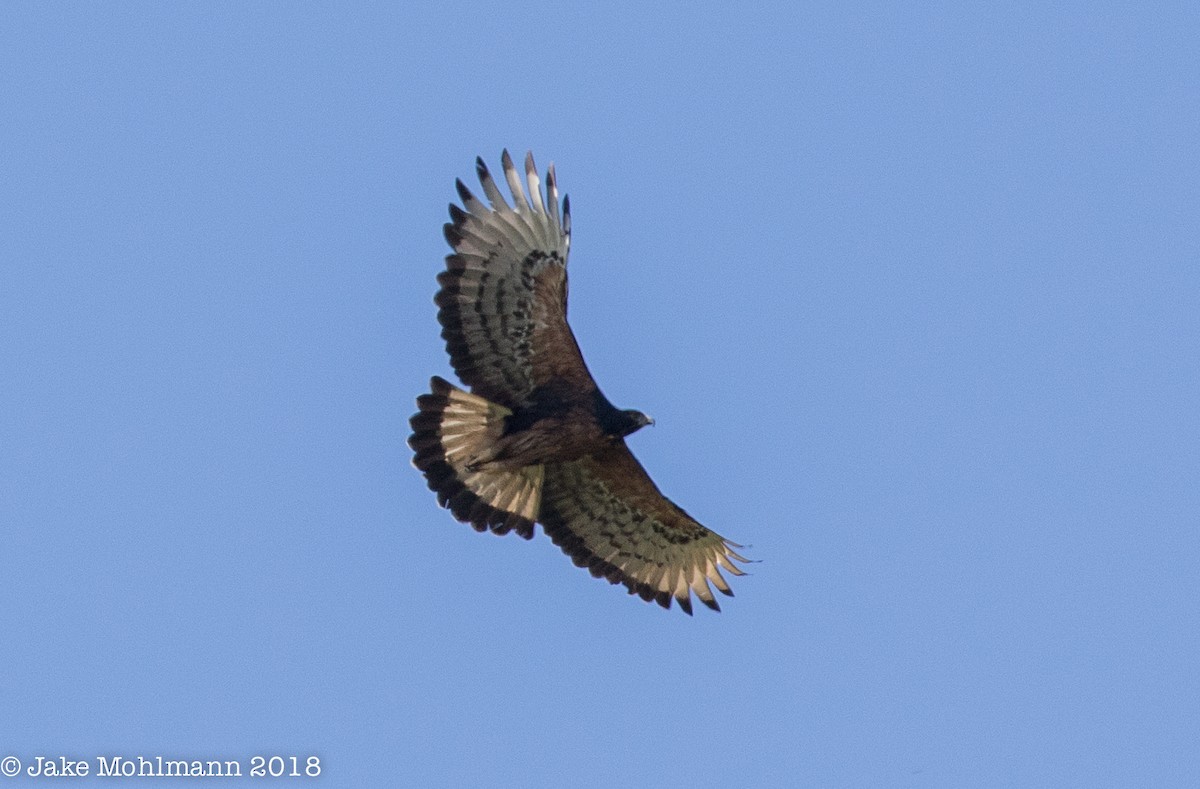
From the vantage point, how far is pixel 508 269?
615 inches

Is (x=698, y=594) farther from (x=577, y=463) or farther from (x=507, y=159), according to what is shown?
(x=507, y=159)

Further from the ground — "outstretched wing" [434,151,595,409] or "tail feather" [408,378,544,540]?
"outstretched wing" [434,151,595,409]

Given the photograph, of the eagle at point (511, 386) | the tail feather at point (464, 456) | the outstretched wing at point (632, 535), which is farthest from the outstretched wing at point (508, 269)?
the outstretched wing at point (632, 535)

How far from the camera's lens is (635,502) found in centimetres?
1683

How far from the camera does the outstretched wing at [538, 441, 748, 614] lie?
54.9 feet

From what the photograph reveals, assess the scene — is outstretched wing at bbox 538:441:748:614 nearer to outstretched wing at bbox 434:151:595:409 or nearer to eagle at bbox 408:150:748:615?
eagle at bbox 408:150:748:615

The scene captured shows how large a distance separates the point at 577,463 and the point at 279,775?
4.06 m

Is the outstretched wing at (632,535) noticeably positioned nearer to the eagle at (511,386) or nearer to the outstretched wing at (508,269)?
the eagle at (511,386)

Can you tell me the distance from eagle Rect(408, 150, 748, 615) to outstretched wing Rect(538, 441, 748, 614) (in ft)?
0.17

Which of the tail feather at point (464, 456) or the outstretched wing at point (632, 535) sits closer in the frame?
the tail feather at point (464, 456)

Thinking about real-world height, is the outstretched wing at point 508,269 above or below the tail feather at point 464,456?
above

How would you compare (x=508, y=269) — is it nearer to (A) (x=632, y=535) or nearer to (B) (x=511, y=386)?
(B) (x=511, y=386)

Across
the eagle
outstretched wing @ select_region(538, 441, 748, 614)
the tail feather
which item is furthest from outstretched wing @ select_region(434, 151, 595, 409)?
outstretched wing @ select_region(538, 441, 748, 614)

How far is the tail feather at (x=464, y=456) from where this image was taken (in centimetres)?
1578
